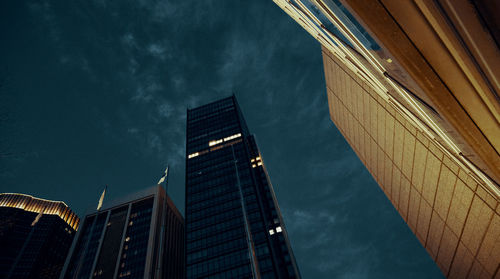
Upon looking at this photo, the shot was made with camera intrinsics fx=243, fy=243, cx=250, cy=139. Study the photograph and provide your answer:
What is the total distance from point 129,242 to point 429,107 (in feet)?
318

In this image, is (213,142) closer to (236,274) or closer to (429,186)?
(236,274)

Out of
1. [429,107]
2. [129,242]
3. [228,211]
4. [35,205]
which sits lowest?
[429,107]

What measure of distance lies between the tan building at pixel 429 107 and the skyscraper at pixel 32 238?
129 m

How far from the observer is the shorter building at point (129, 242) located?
7531cm

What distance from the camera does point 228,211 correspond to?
77688mm

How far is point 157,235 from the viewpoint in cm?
8338

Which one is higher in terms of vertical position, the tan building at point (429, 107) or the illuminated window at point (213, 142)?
the illuminated window at point (213, 142)

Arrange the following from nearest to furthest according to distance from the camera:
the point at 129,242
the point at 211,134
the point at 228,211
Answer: the point at 228,211, the point at 129,242, the point at 211,134

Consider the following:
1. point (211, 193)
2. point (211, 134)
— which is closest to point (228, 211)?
point (211, 193)

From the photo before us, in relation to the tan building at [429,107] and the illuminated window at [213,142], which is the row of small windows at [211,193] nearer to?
the illuminated window at [213,142]

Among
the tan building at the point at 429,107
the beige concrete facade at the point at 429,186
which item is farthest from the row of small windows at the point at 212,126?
the beige concrete facade at the point at 429,186

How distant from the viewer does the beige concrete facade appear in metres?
11.8

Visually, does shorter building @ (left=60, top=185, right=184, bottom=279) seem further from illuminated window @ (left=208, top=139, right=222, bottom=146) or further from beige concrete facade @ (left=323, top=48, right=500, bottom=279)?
beige concrete facade @ (left=323, top=48, right=500, bottom=279)

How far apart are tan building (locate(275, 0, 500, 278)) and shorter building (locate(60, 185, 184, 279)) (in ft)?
225
